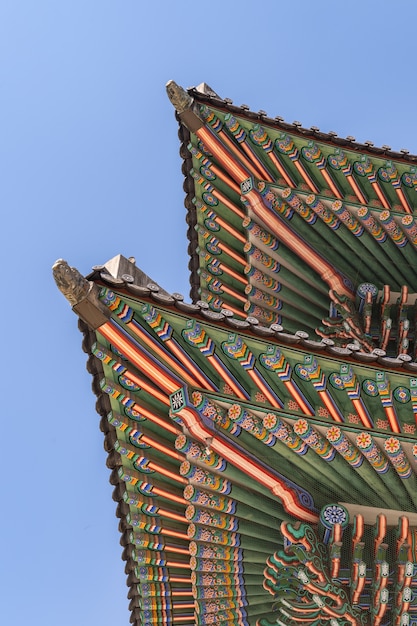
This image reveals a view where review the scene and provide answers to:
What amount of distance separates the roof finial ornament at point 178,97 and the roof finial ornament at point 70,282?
5684 mm

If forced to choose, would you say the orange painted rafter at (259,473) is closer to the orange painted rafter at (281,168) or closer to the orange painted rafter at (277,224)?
the orange painted rafter at (277,224)

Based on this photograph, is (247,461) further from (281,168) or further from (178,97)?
(178,97)

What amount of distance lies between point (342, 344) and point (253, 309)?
1.74m

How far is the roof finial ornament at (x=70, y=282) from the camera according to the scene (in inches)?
410

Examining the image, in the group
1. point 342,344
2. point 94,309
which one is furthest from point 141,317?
point 342,344

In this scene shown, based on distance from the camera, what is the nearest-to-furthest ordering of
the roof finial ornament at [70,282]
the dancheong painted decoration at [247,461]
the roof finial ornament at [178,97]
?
1. the roof finial ornament at [70,282]
2. the dancheong painted decoration at [247,461]
3. the roof finial ornament at [178,97]

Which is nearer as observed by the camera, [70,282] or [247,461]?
[70,282]

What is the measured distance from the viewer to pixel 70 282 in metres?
10.4

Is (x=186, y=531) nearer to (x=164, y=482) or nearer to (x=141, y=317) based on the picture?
(x=164, y=482)

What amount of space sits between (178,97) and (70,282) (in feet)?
19.3

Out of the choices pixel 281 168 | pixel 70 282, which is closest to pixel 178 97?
pixel 281 168

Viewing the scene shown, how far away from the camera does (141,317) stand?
10.8m

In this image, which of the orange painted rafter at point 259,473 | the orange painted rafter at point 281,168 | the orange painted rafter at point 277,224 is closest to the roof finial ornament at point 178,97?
the orange painted rafter at point 277,224

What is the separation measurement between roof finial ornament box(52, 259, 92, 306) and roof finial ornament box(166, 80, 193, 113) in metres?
5.68
